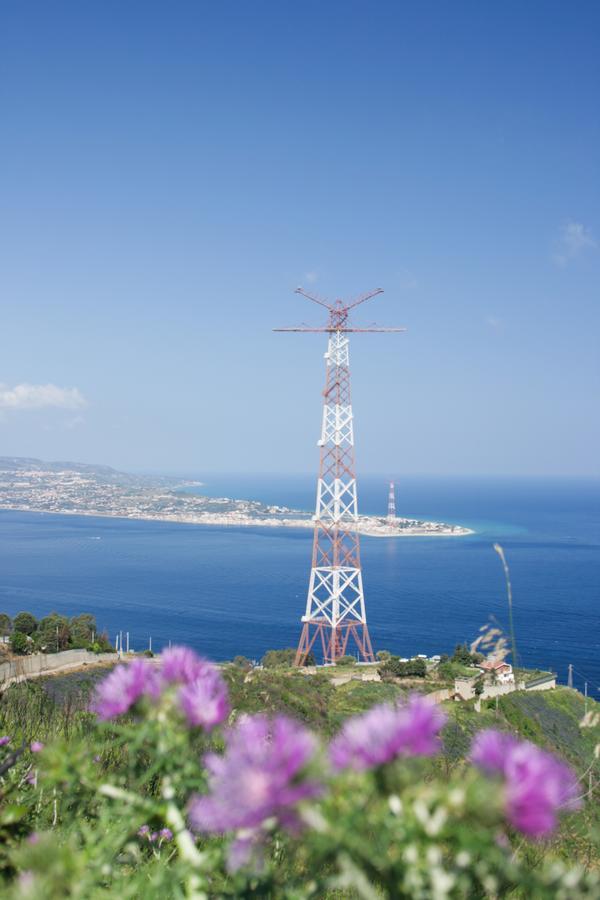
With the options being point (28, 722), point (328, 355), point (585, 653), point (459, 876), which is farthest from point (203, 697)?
point (585, 653)

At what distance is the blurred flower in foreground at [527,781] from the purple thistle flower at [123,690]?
46cm

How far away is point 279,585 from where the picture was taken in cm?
4722

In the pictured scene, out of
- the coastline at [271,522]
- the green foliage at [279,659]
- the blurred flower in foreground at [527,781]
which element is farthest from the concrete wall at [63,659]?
the coastline at [271,522]

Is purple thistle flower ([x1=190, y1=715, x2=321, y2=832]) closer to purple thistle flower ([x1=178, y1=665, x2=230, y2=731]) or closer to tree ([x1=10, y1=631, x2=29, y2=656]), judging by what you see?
purple thistle flower ([x1=178, y1=665, x2=230, y2=731])

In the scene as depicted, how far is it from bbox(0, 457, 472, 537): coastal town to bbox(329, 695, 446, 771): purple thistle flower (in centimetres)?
7603

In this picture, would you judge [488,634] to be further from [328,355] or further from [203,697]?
[328,355]

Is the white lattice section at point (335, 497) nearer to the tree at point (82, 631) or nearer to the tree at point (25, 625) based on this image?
the tree at point (82, 631)

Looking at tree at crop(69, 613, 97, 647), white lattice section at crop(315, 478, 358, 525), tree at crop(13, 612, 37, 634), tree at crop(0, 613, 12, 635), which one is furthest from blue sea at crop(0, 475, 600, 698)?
tree at crop(13, 612, 37, 634)

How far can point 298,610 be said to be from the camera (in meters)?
40.5

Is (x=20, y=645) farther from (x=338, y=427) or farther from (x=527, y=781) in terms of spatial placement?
(x=527, y=781)

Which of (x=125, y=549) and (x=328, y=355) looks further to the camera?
(x=125, y=549)

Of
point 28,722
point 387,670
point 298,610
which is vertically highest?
point 28,722

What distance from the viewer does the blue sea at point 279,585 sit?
3378cm

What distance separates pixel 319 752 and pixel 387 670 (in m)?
19.6
